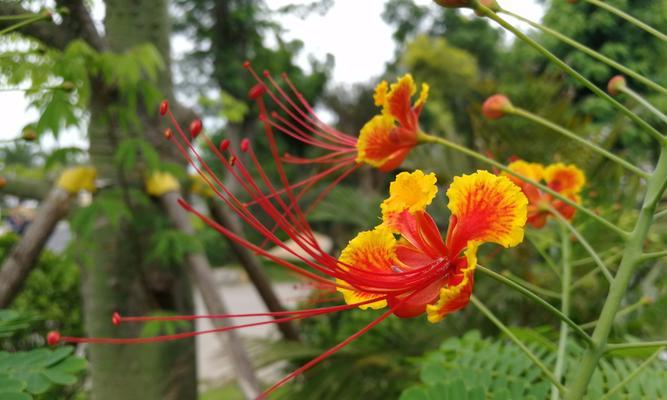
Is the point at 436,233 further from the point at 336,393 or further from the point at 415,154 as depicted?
the point at 415,154

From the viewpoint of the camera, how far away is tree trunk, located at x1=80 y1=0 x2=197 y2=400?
185cm

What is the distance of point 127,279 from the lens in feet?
6.23

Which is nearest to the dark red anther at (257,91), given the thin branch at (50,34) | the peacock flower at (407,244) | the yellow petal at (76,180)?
the peacock flower at (407,244)

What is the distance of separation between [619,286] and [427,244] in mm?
216

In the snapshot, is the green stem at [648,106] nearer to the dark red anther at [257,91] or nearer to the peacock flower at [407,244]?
the peacock flower at [407,244]

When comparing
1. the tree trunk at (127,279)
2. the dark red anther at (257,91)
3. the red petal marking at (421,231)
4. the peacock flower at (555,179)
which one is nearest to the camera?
the red petal marking at (421,231)

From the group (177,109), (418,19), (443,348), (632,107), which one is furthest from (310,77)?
(443,348)

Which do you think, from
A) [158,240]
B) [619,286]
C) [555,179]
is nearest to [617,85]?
[555,179]

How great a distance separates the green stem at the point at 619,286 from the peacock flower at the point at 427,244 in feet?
0.41

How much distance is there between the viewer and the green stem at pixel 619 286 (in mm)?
596

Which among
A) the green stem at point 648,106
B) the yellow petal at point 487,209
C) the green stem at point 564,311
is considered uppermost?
the green stem at point 648,106

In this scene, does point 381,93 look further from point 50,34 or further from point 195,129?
point 50,34

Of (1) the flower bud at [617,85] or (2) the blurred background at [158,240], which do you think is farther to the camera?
(2) the blurred background at [158,240]

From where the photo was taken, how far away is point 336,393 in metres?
2.06
